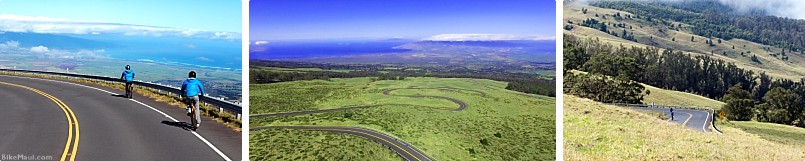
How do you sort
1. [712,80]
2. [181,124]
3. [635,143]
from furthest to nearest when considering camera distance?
[712,80] < [635,143] < [181,124]

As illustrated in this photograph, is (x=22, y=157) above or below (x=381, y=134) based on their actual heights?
above

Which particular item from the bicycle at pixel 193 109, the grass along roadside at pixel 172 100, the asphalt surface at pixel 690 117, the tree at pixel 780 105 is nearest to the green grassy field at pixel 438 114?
the grass along roadside at pixel 172 100

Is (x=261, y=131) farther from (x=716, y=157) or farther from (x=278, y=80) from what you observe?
(x=716, y=157)

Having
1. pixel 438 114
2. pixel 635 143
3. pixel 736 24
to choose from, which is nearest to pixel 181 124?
pixel 438 114

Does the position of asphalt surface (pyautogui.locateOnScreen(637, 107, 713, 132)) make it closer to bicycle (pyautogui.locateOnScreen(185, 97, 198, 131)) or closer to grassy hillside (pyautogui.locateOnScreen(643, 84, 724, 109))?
grassy hillside (pyautogui.locateOnScreen(643, 84, 724, 109))

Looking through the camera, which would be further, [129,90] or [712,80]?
[712,80]

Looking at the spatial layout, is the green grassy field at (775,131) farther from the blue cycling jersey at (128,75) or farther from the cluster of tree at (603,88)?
the blue cycling jersey at (128,75)

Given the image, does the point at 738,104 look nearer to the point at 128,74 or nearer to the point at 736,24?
the point at 736,24
